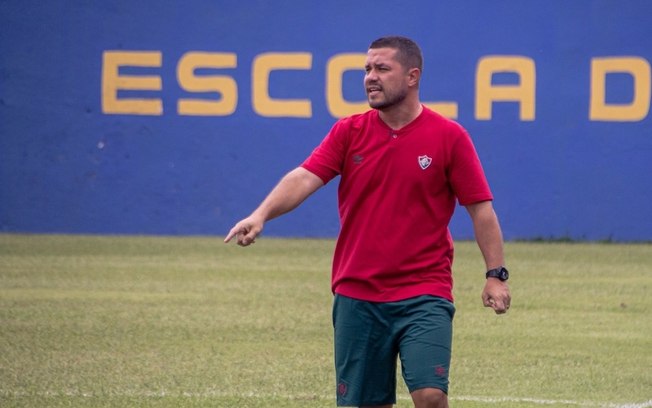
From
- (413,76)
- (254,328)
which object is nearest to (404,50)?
(413,76)

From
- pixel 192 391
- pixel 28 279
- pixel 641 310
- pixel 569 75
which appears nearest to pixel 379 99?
pixel 192 391

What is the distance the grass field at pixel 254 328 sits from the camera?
8523mm

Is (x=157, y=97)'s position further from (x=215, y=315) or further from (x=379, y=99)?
(x=379, y=99)

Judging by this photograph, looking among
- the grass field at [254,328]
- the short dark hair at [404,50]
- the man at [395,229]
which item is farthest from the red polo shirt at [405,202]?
the grass field at [254,328]

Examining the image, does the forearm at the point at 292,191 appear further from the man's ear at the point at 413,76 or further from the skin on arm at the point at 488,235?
the skin on arm at the point at 488,235

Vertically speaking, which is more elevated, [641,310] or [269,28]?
[269,28]

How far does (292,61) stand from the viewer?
60.6ft

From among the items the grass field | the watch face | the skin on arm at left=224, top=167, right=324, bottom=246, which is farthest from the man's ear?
the grass field

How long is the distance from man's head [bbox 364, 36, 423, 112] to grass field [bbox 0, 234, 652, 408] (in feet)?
8.77

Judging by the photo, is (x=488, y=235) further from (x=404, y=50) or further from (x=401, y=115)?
(x=404, y=50)

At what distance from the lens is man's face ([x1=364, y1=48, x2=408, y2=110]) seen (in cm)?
595

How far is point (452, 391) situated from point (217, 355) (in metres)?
2.01

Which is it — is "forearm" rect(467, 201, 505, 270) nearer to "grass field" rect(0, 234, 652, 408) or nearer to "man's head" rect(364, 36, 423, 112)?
"man's head" rect(364, 36, 423, 112)

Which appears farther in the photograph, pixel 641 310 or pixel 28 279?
pixel 28 279
